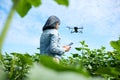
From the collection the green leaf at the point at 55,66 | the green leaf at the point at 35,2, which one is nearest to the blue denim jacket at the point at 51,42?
the green leaf at the point at 35,2

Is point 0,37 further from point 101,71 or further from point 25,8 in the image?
point 101,71

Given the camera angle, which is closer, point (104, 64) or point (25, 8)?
point (25, 8)

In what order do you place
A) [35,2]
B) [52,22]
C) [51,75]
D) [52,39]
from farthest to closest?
[52,22], [52,39], [35,2], [51,75]

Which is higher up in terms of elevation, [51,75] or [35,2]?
[35,2]

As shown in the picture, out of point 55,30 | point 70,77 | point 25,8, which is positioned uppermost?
point 55,30

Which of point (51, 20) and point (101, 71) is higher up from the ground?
point (51, 20)

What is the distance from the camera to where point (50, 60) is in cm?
33

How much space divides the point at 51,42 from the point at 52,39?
9 cm

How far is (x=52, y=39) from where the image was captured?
484 centimetres

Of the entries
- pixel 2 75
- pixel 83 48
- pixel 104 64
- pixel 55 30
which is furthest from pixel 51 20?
pixel 2 75

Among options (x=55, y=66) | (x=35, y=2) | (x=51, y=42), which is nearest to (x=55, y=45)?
(x=51, y=42)

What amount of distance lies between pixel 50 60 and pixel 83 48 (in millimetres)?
7572

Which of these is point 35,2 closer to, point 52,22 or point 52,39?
point 52,39

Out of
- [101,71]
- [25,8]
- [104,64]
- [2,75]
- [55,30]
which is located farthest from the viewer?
[104,64]
